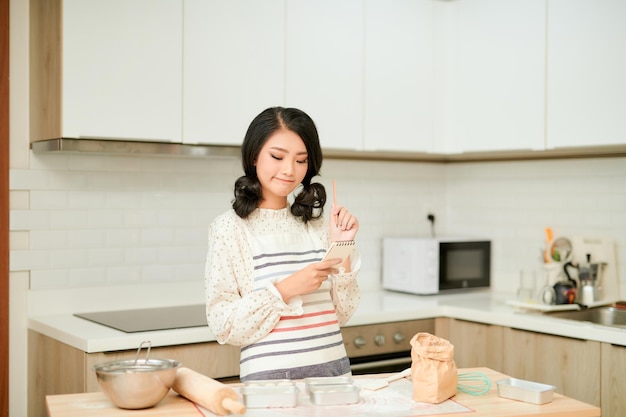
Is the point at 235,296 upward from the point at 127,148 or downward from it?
downward

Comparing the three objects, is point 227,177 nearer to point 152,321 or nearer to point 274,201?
point 152,321

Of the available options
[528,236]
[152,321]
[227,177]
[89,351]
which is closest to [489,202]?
[528,236]

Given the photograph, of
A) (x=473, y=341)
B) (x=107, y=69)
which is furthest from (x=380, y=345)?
(x=107, y=69)

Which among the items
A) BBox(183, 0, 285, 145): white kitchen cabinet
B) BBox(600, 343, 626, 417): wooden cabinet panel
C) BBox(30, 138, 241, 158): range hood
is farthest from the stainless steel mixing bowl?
BBox(600, 343, 626, 417): wooden cabinet panel

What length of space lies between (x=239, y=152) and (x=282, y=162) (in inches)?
43.6

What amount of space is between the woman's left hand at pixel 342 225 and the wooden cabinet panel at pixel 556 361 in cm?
126

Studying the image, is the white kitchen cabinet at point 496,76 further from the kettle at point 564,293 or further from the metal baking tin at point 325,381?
the metal baking tin at point 325,381

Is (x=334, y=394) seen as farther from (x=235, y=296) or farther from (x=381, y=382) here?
(x=235, y=296)

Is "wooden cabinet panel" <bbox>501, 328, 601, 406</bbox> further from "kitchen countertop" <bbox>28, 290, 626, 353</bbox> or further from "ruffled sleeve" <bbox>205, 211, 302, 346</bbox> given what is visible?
"ruffled sleeve" <bbox>205, 211, 302, 346</bbox>

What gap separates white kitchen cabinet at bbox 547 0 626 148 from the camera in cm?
319

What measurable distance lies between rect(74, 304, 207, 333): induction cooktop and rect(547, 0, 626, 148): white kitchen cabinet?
1682 mm

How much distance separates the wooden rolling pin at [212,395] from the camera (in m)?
1.74

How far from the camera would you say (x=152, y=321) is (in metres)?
3.05

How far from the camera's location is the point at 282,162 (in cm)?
223
